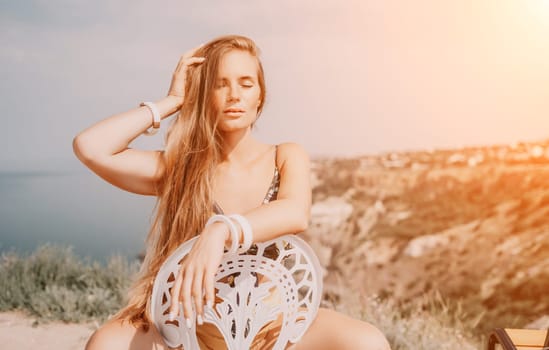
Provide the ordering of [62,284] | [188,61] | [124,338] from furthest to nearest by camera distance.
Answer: [62,284] → [188,61] → [124,338]

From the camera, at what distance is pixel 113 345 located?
156 centimetres

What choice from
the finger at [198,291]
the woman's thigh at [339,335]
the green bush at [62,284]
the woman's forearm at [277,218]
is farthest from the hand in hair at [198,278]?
the green bush at [62,284]

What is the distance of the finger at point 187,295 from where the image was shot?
1403 mm

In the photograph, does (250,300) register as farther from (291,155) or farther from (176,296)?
(291,155)

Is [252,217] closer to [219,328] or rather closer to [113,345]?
[219,328]

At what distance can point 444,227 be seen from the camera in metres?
6.00

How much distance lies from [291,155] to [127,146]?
466 mm

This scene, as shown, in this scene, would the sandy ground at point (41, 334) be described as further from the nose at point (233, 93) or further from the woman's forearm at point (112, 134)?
the nose at point (233, 93)

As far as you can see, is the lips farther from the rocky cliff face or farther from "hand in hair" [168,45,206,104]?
the rocky cliff face

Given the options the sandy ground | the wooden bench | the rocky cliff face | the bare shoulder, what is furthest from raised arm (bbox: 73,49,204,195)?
the rocky cliff face

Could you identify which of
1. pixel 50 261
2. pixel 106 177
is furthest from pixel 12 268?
pixel 106 177

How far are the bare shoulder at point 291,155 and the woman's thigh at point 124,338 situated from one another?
583mm

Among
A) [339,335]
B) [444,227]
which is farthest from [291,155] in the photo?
[444,227]

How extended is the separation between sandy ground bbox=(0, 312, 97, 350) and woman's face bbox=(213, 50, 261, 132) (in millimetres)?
2038
